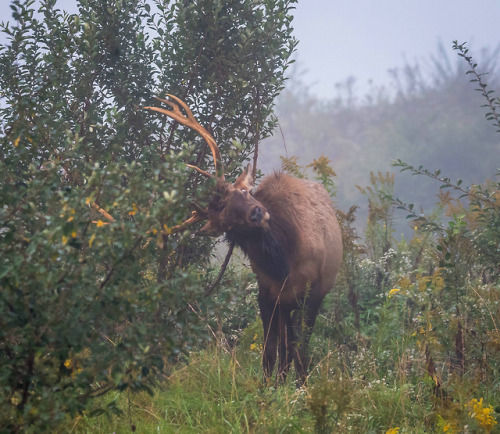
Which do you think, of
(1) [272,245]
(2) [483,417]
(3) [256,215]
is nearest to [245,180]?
(3) [256,215]

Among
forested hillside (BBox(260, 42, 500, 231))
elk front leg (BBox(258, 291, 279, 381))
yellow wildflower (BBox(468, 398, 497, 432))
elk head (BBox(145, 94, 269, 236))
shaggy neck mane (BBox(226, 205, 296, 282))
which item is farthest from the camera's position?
forested hillside (BBox(260, 42, 500, 231))

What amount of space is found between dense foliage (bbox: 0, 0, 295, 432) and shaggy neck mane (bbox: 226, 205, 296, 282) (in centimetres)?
58

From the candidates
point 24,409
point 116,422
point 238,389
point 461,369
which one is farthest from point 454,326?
point 24,409

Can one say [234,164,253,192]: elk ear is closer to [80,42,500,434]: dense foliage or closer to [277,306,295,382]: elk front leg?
[80,42,500,434]: dense foliage

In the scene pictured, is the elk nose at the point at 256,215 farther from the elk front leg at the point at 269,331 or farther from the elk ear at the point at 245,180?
the elk front leg at the point at 269,331

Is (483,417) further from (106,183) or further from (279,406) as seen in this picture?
(106,183)

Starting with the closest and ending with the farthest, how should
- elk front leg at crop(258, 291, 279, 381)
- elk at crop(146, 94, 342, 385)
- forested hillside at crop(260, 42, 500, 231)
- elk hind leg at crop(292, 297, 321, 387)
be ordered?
1. elk at crop(146, 94, 342, 385)
2. elk hind leg at crop(292, 297, 321, 387)
3. elk front leg at crop(258, 291, 279, 381)
4. forested hillside at crop(260, 42, 500, 231)

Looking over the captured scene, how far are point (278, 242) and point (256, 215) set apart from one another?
50cm

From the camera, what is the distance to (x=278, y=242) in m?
5.14

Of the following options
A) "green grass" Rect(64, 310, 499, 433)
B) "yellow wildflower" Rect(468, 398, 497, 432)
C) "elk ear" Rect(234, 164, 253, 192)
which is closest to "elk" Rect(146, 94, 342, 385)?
"elk ear" Rect(234, 164, 253, 192)

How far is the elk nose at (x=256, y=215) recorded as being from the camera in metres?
4.70

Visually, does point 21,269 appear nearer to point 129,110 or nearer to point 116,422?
point 116,422

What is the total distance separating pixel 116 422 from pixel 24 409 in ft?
4.11

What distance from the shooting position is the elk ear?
196 inches
